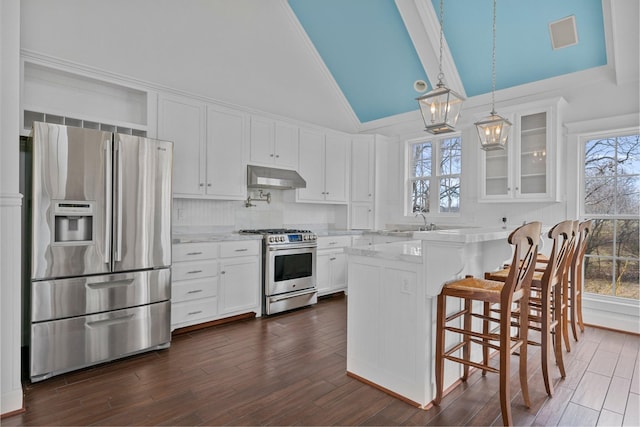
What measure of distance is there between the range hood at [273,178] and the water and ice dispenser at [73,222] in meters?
Answer: 1.91

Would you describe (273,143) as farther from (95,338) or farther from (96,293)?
(95,338)

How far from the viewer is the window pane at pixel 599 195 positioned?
3.86 meters

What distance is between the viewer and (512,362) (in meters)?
2.87

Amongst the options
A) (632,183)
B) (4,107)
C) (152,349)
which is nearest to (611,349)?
(632,183)

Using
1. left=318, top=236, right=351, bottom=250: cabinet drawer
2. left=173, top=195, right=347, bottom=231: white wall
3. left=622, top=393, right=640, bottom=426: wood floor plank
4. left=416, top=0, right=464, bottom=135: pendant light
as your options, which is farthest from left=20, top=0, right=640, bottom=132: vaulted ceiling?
left=622, top=393, right=640, bottom=426: wood floor plank

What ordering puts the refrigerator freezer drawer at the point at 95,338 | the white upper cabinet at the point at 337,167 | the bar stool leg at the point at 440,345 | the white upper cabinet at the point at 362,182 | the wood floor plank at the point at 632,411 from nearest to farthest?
the wood floor plank at the point at 632,411
the bar stool leg at the point at 440,345
the refrigerator freezer drawer at the point at 95,338
the white upper cabinet at the point at 337,167
the white upper cabinet at the point at 362,182

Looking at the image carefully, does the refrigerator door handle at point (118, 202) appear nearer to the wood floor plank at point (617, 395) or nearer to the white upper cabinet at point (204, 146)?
the white upper cabinet at point (204, 146)

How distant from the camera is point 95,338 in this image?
2723 millimetres

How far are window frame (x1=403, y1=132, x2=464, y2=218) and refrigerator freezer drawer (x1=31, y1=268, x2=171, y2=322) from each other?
12.3ft

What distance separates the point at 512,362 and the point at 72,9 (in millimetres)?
4959

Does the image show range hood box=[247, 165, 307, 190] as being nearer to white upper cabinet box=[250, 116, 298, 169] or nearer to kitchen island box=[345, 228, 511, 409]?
white upper cabinet box=[250, 116, 298, 169]

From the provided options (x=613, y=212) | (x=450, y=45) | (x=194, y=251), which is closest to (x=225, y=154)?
(x=194, y=251)

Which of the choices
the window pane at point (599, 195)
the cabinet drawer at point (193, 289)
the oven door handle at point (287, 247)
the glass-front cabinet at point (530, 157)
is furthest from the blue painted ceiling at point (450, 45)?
the cabinet drawer at point (193, 289)

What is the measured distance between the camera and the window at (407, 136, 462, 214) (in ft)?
16.8
